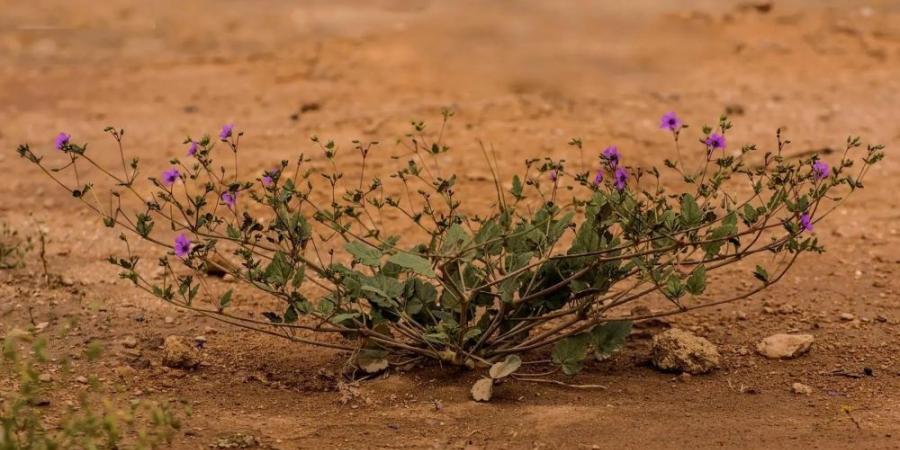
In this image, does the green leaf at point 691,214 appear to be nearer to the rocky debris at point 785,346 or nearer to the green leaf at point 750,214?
the green leaf at point 750,214

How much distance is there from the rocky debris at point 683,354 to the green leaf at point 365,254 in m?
0.92

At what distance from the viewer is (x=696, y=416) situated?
11.0 feet

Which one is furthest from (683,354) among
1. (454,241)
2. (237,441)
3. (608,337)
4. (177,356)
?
(177,356)

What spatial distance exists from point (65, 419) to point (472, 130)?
3.29 meters

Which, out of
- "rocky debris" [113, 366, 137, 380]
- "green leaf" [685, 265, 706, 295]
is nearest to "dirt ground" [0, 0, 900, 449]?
"rocky debris" [113, 366, 137, 380]

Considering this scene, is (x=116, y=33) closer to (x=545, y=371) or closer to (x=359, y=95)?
(x=359, y=95)

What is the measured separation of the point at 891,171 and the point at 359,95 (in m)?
2.88

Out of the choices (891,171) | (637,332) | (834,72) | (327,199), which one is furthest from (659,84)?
(637,332)

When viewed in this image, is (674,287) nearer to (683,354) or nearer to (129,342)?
(683,354)

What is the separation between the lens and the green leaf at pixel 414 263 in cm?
329

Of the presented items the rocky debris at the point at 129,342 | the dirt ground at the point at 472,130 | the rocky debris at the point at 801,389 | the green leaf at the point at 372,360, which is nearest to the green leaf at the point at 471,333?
the dirt ground at the point at 472,130

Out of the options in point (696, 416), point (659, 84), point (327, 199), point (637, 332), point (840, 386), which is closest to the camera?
point (696, 416)

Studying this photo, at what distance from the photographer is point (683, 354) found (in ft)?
11.9

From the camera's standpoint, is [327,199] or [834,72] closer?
[327,199]
